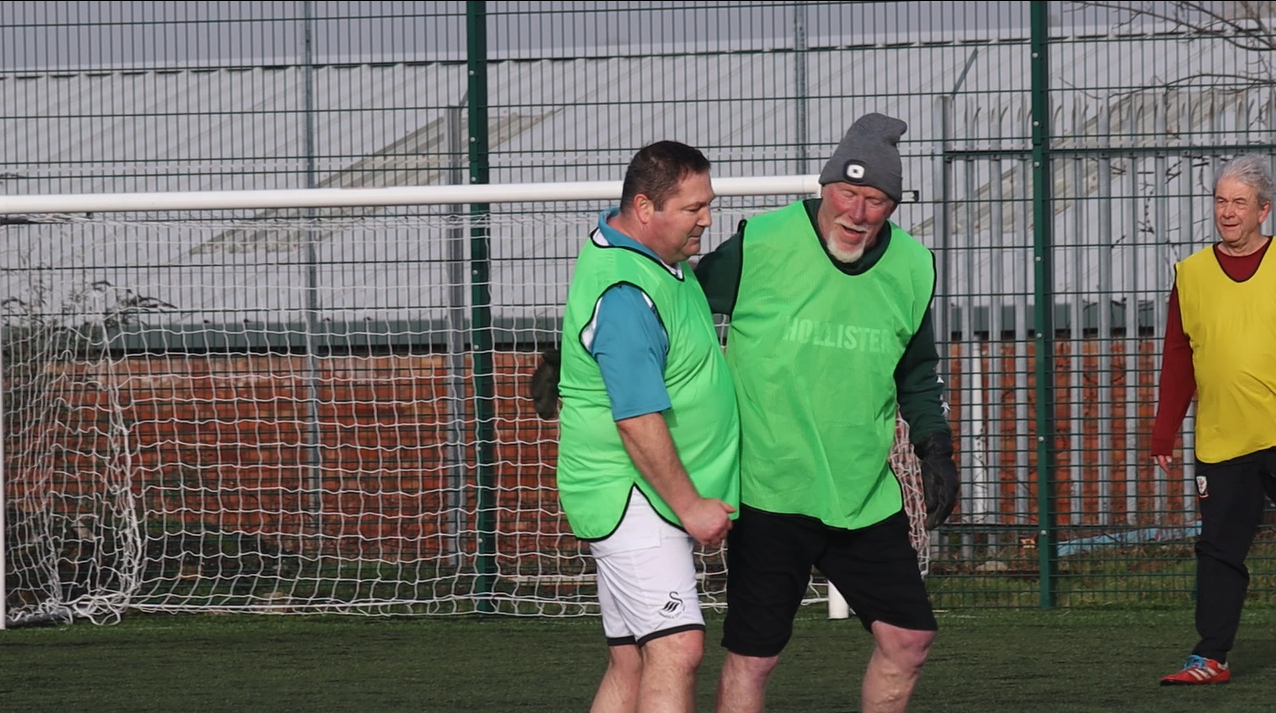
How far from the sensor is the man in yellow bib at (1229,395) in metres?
5.34

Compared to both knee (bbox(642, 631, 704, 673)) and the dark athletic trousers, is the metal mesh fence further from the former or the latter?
knee (bbox(642, 631, 704, 673))

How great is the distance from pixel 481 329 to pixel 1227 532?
3.49m

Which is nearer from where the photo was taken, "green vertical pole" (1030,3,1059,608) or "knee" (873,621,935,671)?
"knee" (873,621,935,671)

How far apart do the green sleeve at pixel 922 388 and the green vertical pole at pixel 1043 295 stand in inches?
139

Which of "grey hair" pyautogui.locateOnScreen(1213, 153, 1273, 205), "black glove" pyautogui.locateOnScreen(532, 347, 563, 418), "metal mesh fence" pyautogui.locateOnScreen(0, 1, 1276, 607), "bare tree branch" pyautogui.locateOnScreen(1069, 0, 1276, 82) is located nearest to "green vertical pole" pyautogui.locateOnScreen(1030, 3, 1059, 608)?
"metal mesh fence" pyautogui.locateOnScreen(0, 1, 1276, 607)


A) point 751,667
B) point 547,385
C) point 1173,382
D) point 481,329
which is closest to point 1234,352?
point 1173,382

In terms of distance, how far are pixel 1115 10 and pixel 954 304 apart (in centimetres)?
163

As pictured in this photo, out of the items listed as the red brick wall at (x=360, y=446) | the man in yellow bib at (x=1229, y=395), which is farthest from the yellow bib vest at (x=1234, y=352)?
the red brick wall at (x=360, y=446)

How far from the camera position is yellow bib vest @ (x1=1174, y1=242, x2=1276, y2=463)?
5.34m

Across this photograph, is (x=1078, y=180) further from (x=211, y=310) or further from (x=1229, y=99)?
(x=211, y=310)

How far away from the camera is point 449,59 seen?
7598 mm

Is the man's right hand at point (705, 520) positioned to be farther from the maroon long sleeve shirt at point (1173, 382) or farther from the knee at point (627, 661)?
the maroon long sleeve shirt at point (1173, 382)

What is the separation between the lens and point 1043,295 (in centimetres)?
755

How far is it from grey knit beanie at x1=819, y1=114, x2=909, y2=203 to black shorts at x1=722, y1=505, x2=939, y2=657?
2.61ft
